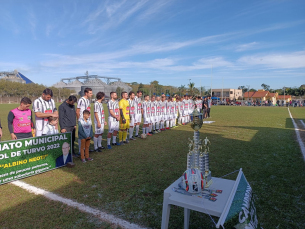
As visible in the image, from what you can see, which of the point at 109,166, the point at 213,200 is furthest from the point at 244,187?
the point at 109,166

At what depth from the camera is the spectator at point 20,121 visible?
5.10 metres

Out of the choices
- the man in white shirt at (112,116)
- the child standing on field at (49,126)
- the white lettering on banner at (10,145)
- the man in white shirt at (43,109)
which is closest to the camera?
the white lettering on banner at (10,145)

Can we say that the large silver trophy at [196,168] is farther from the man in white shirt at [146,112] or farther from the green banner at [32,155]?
the man in white shirt at [146,112]

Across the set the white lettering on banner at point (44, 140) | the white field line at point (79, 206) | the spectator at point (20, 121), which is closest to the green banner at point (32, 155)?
the white lettering on banner at point (44, 140)

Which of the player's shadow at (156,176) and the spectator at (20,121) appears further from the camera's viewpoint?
the spectator at (20,121)

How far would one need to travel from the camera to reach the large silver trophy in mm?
2475

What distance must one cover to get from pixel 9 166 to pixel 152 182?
10.5 ft

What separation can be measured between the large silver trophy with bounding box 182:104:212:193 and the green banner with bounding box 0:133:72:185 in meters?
3.96

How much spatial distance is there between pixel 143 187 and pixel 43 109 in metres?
3.41

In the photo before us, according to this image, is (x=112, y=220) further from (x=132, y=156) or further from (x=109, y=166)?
(x=132, y=156)

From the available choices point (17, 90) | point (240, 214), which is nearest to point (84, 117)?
point (240, 214)

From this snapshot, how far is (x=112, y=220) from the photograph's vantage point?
10.4 ft

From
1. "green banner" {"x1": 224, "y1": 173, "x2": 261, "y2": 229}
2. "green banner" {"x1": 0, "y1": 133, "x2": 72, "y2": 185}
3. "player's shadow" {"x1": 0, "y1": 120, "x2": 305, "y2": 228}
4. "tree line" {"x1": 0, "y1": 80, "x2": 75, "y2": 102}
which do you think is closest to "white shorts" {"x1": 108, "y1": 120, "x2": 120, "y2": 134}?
"player's shadow" {"x1": 0, "y1": 120, "x2": 305, "y2": 228}

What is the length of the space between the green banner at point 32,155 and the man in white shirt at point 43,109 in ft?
1.97
